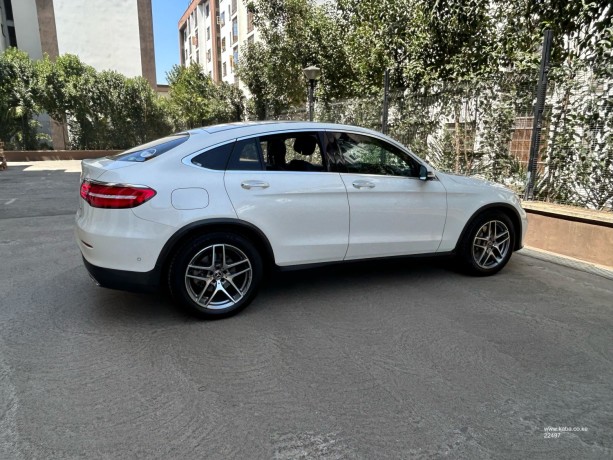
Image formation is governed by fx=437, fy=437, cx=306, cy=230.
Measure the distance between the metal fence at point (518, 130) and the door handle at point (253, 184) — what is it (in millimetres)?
5176

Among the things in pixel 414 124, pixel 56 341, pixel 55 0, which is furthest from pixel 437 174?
pixel 55 0

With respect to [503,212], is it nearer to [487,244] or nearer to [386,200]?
[487,244]

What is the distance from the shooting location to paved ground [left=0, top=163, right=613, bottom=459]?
230cm

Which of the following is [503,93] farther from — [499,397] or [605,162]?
[499,397]

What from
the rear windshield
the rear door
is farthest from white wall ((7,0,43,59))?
the rear door

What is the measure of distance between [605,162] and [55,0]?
1636 inches

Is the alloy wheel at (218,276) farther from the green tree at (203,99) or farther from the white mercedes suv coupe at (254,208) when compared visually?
the green tree at (203,99)

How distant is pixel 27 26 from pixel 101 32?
24.8ft

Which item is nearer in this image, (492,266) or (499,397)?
(499,397)

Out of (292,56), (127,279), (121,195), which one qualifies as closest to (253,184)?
(121,195)

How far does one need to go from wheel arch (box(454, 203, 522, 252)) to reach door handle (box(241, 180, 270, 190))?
7.53 ft

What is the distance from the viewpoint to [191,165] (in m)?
3.55

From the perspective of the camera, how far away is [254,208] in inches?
144

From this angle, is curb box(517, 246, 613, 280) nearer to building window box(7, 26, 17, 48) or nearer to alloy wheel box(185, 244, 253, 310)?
alloy wheel box(185, 244, 253, 310)
